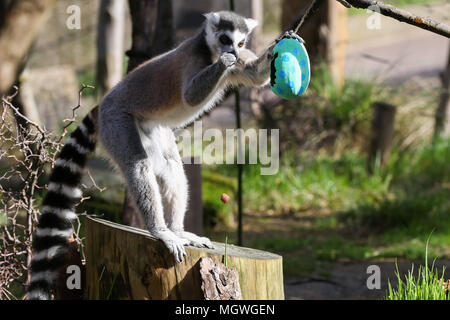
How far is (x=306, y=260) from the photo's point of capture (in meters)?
6.23

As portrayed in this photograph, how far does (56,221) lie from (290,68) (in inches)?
68.8

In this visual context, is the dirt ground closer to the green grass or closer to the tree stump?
the green grass

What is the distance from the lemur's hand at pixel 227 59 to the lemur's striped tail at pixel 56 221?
45.1 inches

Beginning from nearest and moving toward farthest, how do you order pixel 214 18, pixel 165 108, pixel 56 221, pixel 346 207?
pixel 56 221 < pixel 214 18 < pixel 165 108 < pixel 346 207

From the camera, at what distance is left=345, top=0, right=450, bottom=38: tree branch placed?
334cm

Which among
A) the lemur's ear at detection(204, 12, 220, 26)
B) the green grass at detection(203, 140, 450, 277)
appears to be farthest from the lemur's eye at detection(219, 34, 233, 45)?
the green grass at detection(203, 140, 450, 277)

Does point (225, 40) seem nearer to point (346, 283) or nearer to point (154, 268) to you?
point (154, 268)

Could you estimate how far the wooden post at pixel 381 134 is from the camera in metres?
8.50

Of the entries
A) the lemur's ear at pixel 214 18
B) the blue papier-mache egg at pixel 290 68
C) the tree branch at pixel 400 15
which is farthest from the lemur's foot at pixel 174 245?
the tree branch at pixel 400 15

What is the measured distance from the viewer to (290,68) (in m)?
3.39

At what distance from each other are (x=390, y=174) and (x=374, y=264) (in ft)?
9.16

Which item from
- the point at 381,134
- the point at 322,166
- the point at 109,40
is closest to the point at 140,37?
the point at 322,166
